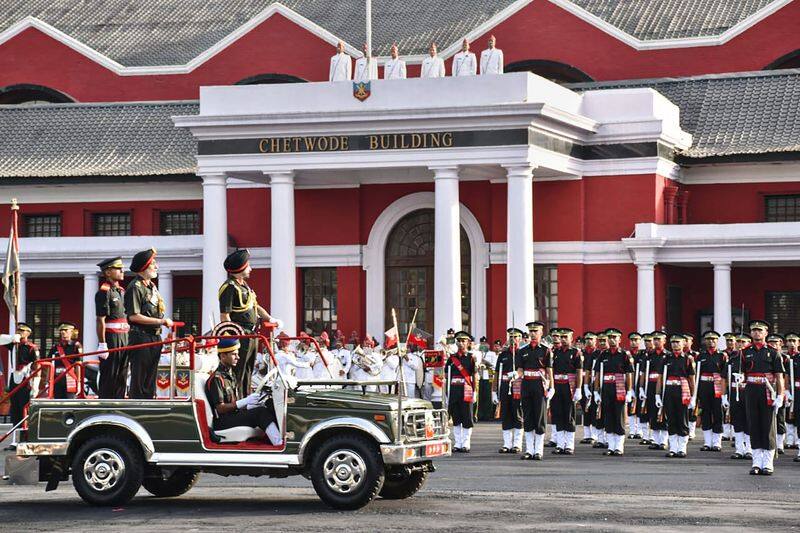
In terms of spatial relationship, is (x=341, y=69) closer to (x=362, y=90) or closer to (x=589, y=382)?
(x=362, y=90)

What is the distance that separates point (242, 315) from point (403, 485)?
262cm

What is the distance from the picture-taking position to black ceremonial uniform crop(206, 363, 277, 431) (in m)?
17.1

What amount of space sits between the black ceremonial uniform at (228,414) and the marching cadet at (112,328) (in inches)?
48.3

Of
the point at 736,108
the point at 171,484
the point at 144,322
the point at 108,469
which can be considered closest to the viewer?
the point at 108,469

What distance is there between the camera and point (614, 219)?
39.4 m

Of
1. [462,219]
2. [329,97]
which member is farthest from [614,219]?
[329,97]

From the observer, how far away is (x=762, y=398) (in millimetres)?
22016

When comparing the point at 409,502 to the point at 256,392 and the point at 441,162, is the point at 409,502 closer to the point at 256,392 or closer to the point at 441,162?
the point at 256,392

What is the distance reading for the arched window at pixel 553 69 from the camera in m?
46.4

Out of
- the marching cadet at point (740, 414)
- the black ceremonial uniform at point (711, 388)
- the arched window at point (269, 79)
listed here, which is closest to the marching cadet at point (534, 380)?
the marching cadet at point (740, 414)

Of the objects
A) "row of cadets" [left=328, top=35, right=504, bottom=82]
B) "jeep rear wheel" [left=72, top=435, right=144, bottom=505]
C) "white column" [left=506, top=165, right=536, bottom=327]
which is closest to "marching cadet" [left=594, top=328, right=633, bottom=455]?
"white column" [left=506, top=165, right=536, bottom=327]

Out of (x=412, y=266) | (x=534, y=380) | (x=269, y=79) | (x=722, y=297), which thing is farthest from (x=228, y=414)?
(x=269, y=79)

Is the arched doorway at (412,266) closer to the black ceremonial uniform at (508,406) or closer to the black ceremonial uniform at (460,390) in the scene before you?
the black ceremonial uniform at (460,390)

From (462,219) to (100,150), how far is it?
11.1 m
